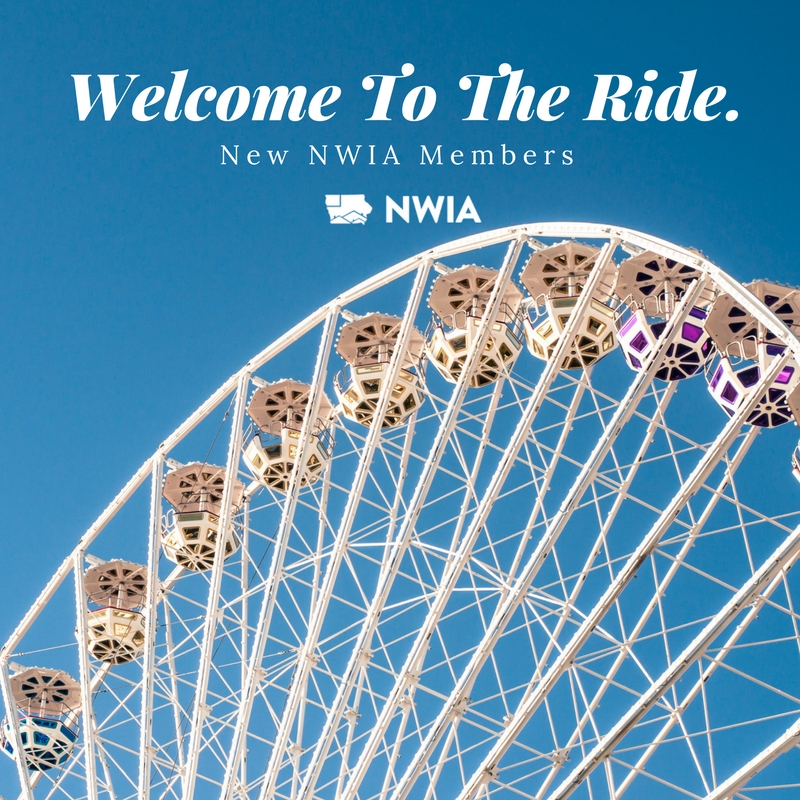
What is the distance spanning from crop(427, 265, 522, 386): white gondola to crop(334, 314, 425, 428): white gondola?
4.18 ft

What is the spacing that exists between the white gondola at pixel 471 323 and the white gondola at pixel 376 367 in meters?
1.27

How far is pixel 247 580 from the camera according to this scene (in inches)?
1356

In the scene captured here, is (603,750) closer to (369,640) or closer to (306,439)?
(369,640)

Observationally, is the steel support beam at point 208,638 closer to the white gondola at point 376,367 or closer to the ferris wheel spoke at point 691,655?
the white gondola at point 376,367

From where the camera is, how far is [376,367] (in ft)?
104

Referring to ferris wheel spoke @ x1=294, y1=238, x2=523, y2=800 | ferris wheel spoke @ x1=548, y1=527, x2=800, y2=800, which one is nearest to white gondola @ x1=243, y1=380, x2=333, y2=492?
ferris wheel spoke @ x1=294, y1=238, x2=523, y2=800

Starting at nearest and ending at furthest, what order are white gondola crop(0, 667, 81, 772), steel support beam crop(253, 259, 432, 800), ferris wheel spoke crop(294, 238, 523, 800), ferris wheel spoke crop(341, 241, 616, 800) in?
ferris wheel spoke crop(341, 241, 616, 800) < ferris wheel spoke crop(294, 238, 523, 800) < steel support beam crop(253, 259, 432, 800) < white gondola crop(0, 667, 81, 772)

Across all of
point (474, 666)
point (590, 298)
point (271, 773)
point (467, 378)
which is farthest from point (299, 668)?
point (590, 298)

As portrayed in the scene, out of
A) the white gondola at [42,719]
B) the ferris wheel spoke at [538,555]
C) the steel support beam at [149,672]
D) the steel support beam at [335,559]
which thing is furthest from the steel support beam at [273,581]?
the white gondola at [42,719]

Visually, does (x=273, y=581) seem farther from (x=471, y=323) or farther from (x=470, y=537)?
(x=471, y=323)

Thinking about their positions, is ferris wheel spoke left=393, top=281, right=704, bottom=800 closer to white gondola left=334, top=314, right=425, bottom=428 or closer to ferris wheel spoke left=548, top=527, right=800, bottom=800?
ferris wheel spoke left=548, top=527, right=800, bottom=800

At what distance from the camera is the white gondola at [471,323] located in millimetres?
29812

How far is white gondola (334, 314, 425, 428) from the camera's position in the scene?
104 ft

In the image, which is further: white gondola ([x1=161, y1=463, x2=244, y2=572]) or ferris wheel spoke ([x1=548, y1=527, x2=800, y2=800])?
white gondola ([x1=161, y1=463, x2=244, y2=572])
